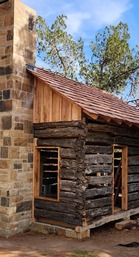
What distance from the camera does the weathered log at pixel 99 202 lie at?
7412 mm

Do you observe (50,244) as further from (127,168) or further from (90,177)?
(127,168)

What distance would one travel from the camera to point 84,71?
72.4 feet

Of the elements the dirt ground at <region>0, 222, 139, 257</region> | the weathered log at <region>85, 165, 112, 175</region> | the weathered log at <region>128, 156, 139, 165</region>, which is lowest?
the dirt ground at <region>0, 222, 139, 257</region>

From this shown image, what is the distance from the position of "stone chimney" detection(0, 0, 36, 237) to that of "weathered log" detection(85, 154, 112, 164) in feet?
5.33

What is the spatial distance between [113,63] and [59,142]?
15.1 meters

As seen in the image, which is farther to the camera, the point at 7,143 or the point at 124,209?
the point at 124,209

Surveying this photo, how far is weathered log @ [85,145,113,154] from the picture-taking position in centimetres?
749

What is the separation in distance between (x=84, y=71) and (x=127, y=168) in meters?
14.0

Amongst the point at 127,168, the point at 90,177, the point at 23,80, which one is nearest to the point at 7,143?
the point at 23,80

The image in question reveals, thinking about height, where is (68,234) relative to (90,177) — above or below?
below

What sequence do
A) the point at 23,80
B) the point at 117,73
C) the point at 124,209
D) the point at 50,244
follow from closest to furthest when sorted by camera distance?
the point at 50,244 < the point at 23,80 < the point at 124,209 < the point at 117,73

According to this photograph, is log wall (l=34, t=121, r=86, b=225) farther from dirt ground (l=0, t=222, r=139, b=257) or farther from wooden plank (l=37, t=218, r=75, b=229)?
dirt ground (l=0, t=222, r=139, b=257)

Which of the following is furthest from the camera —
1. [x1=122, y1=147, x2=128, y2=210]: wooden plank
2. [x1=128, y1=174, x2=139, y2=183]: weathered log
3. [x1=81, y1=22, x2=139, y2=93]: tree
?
[x1=81, y1=22, x2=139, y2=93]: tree

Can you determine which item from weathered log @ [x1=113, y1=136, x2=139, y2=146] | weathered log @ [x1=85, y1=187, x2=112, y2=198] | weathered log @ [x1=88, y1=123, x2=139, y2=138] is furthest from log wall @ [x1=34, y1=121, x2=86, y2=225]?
weathered log @ [x1=113, y1=136, x2=139, y2=146]
